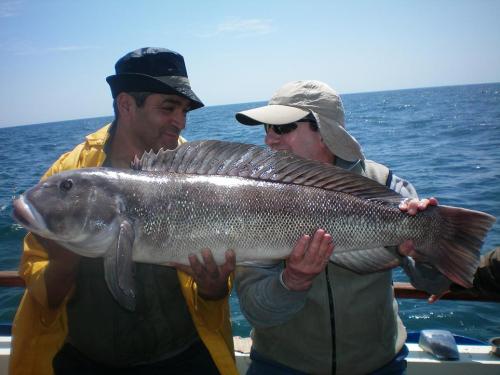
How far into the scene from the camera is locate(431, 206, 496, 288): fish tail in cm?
246

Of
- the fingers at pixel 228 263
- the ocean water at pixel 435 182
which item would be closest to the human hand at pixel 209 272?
the fingers at pixel 228 263

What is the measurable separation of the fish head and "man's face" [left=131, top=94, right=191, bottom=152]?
861 millimetres

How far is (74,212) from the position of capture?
2488 mm

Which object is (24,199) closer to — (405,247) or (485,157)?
(405,247)

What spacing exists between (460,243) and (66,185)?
252 centimetres

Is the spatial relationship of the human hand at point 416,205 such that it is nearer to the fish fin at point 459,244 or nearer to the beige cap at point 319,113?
the fish fin at point 459,244

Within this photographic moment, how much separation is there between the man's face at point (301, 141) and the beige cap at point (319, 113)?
10cm

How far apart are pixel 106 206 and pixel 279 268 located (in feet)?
4.08

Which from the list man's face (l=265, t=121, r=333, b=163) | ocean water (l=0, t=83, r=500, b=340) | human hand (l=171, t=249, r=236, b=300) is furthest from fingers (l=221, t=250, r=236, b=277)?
ocean water (l=0, t=83, r=500, b=340)

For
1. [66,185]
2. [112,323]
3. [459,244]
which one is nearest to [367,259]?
[459,244]

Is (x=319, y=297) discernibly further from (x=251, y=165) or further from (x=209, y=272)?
(x=251, y=165)

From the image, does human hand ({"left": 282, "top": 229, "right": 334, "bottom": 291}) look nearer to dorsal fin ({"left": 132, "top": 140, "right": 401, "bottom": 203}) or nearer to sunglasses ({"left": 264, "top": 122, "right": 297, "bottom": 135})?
dorsal fin ({"left": 132, "top": 140, "right": 401, "bottom": 203})

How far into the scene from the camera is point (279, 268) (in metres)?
2.81

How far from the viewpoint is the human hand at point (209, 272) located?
99.0 inches
